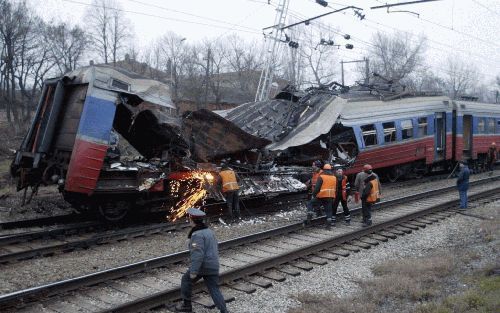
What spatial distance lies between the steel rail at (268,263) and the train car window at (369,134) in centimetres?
360

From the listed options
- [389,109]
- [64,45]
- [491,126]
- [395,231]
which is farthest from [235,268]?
[64,45]

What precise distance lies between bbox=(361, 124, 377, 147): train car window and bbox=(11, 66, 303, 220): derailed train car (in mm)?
6072

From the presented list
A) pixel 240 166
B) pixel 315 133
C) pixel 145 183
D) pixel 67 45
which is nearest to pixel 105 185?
pixel 145 183

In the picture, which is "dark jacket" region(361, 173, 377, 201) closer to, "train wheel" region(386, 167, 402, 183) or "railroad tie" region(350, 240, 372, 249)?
"railroad tie" region(350, 240, 372, 249)

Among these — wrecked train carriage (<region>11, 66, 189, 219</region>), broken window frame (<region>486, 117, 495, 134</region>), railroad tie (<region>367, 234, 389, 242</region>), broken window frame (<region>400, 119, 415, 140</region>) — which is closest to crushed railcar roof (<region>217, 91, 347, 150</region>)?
broken window frame (<region>400, 119, 415, 140</region>)

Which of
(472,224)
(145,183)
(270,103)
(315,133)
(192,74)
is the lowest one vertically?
(472,224)

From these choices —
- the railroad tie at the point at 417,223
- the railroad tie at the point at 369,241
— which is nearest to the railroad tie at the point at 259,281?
the railroad tie at the point at 369,241

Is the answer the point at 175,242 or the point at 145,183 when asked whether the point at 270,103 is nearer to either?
the point at 145,183

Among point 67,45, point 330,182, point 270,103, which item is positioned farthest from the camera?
point 67,45

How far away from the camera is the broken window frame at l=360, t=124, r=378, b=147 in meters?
16.0

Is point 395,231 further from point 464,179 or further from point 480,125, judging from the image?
point 480,125

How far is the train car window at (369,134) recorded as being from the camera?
631 inches

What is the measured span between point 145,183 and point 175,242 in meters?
1.90

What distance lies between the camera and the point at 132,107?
36.4 ft
